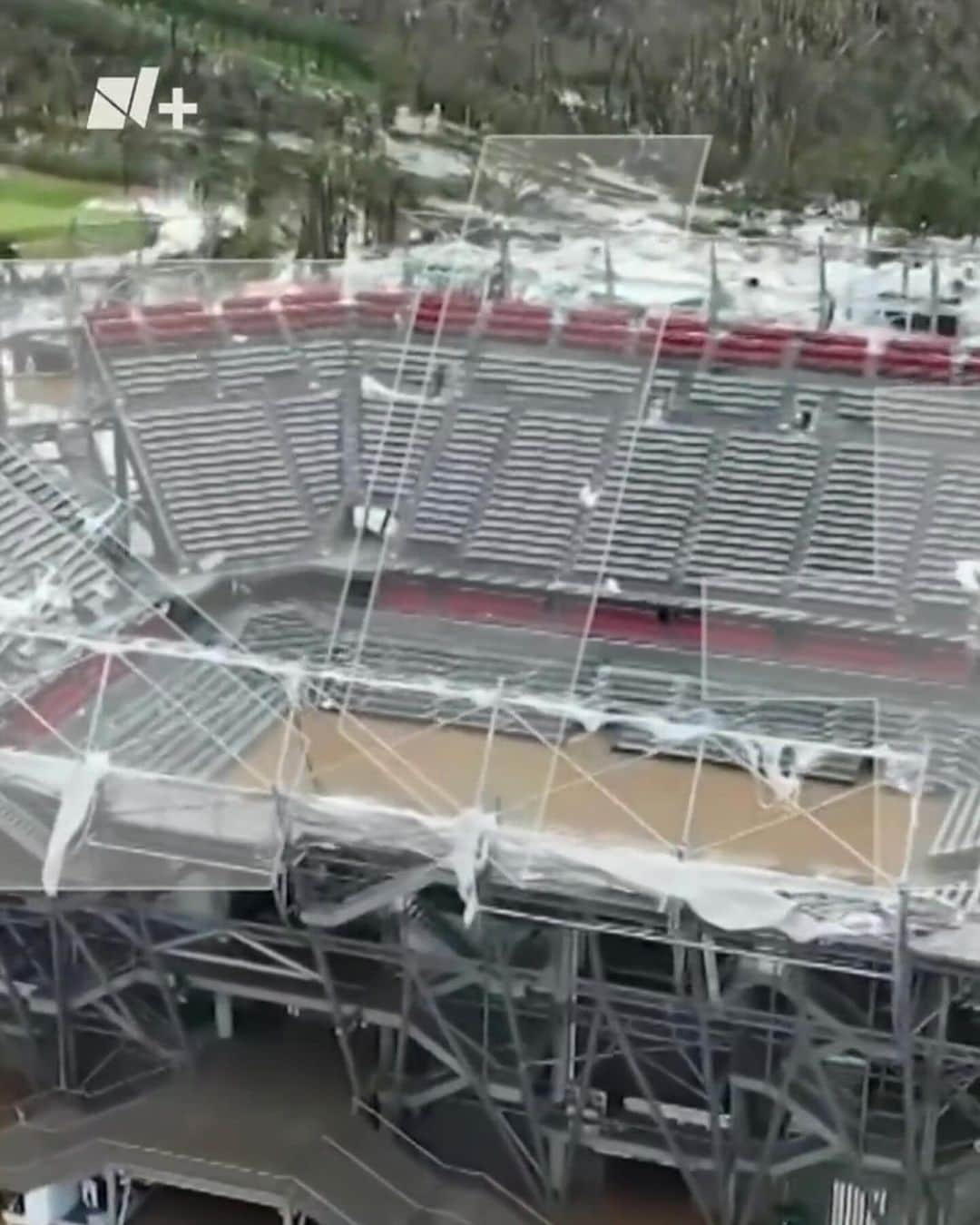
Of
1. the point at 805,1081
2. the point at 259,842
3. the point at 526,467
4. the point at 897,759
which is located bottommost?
the point at 805,1081

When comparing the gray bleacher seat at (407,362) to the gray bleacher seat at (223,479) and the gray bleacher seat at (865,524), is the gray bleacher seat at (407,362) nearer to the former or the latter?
the gray bleacher seat at (223,479)

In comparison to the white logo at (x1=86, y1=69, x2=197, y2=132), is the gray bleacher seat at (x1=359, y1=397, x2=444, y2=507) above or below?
below

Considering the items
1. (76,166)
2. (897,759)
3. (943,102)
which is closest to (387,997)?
(897,759)

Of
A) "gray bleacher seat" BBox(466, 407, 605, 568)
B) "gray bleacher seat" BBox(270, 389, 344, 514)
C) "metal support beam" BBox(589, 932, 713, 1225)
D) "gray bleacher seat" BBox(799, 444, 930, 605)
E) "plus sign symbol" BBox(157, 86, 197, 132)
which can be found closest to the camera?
Result: "metal support beam" BBox(589, 932, 713, 1225)

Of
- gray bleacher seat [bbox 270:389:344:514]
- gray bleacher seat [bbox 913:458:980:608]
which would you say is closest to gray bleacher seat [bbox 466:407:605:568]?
gray bleacher seat [bbox 270:389:344:514]

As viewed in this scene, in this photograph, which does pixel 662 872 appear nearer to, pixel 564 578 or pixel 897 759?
pixel 897 759

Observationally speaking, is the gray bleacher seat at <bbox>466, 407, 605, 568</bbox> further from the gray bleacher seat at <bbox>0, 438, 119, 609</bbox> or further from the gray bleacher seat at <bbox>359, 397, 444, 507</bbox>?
the gray bleacher seat at <bbox>0, 438, 119, 609</bbox>

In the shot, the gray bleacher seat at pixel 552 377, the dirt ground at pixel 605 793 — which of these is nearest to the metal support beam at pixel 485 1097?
the dirt ground at pixel 605 793
